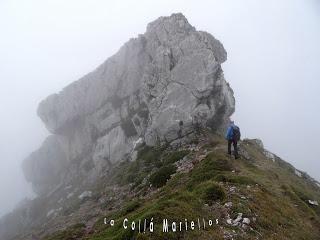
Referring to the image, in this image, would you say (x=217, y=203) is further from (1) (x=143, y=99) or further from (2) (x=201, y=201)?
(1) (x=143, y=99)

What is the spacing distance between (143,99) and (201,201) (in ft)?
151

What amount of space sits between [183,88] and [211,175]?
25389 millimetres

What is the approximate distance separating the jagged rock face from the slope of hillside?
17.8 feet

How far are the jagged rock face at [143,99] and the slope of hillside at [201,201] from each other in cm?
543

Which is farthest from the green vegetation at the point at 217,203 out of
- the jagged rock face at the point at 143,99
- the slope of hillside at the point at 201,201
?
the jagged rock face at the point at 143,99

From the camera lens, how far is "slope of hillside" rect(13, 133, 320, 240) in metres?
21.1

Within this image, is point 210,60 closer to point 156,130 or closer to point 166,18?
point 156,130

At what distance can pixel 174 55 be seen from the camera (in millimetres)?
62156

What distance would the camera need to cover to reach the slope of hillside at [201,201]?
21.1m

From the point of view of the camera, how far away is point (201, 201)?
81.5 ft

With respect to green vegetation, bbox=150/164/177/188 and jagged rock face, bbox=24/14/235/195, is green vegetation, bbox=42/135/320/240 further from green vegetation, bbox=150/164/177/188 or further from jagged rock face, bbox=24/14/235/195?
jagged rock face, bbox=24/14/235/195

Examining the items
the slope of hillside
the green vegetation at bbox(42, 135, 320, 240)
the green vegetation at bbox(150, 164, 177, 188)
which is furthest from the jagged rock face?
the green vegetation at bbox(150, 164, 177, 188)

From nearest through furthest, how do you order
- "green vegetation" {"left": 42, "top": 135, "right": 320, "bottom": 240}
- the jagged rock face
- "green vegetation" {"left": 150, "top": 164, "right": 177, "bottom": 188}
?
1. "green vegetation" {"left": 42, "top": 135, "right": 320, "bottom": 240}
2. "green vegetation" {"left": 150, "top": 164, "right": 177, "bottom": 188}
3. the jagged rock face

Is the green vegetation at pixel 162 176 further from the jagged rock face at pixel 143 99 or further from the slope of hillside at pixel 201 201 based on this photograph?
the jagged rock face at pixel 143 99
